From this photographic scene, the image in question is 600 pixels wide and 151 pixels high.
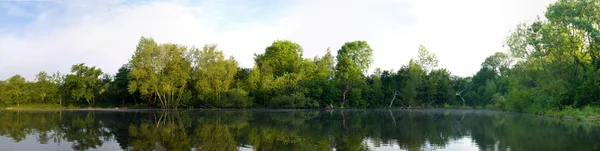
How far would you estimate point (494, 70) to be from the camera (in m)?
78.9

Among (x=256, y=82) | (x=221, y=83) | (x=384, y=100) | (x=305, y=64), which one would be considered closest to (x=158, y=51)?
(x=221, y=83)

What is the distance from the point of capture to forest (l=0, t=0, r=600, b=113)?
42.3 meters

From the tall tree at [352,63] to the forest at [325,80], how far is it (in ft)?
0.57

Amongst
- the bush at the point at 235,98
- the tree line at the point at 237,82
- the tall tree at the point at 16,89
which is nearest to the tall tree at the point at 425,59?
the tree line at the point at 237,82

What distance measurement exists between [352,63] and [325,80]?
615cm

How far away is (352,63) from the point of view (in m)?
71.6

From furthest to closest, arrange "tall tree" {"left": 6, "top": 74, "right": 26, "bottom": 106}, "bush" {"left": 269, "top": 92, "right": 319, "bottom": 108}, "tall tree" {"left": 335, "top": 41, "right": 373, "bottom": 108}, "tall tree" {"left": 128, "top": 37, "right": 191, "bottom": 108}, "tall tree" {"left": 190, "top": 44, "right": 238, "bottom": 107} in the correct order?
1. "tall tree" {"left": 335, "top": 41, "right": 373, "bottom": 108}
2. "bush" {"left": 269, "top": 92, "right": 319, "bottom": 108}
3. "tall tree" {"left": 6, "top": 74, "right": 26, "bottom": 106}
4. "tall tree" {"left": 190, "top": 44, "right": 238, "bottom": 107}
5. "tall tree" {"left": 128, "top": 37, "right": 191, "bottom": 108}

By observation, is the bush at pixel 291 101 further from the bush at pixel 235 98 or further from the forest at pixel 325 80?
the bush at pixel 235 98

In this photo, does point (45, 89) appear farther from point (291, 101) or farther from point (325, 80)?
point (325, 80)

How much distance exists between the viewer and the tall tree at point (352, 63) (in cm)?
7050

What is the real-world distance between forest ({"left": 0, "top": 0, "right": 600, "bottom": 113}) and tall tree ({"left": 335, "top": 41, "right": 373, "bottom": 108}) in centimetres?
18

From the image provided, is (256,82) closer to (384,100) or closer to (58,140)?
(384,100)

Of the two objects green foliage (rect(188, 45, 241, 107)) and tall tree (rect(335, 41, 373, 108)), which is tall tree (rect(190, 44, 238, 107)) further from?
tall tree (rect(335, 41, 373, 108))

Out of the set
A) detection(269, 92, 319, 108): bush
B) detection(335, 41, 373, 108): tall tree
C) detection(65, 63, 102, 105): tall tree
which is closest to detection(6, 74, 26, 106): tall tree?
detection(65, 63, 102, 105): tall tree
